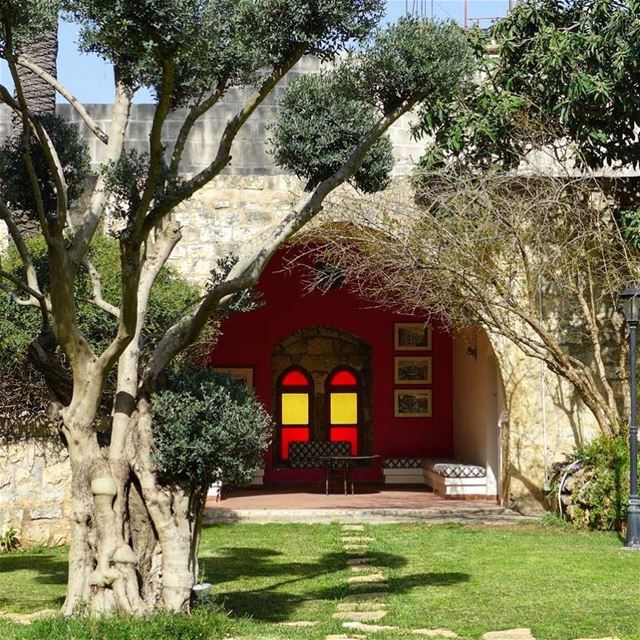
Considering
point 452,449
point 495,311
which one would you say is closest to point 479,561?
point 495,311

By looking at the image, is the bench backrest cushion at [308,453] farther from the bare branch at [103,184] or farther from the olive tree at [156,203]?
the bare branch at [103,184]

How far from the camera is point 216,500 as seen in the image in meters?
16.9

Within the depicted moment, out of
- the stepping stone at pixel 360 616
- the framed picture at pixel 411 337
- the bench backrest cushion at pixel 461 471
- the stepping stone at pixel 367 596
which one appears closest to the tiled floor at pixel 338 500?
the bench backrest cushion at pixel 461 471

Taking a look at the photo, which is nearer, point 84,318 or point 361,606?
point 361,606

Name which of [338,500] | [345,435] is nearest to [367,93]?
[338,500]

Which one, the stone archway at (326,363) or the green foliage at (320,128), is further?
the stone archway at (326,363)

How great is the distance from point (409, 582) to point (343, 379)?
972 cm

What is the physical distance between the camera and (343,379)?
64.7 feet

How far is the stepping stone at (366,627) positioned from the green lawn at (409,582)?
0.09 meters

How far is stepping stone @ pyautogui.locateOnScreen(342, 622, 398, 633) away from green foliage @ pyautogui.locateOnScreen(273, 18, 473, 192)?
3.07 meters

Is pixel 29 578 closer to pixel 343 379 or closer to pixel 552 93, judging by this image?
pixel 552 93

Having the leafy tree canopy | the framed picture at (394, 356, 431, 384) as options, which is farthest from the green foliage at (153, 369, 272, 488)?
the framed picture at (394, 356, 431, 384)

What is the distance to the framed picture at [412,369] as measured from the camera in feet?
64.3

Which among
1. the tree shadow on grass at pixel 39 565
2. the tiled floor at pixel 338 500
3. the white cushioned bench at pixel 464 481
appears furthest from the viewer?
the white cushioned bench at pixel 464 481
